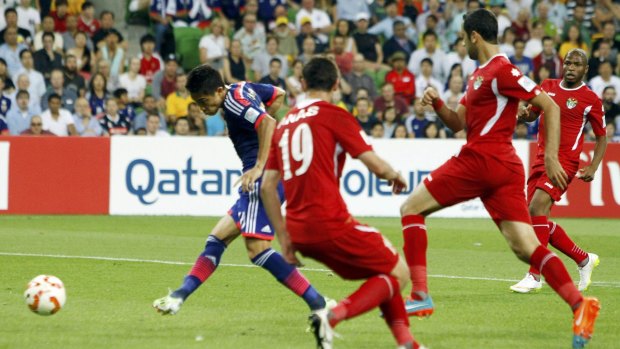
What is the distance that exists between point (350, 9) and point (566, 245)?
14.0 m

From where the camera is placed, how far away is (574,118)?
10438mm

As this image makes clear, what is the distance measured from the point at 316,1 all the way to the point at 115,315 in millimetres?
15834

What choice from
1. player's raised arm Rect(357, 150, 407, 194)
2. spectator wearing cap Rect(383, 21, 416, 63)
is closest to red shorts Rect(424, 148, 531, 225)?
player's raised arm Rect(357, 150, 407, 194)

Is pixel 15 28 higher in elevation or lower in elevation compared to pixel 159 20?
lower

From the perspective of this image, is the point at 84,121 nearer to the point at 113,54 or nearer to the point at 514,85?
the point at 113,54

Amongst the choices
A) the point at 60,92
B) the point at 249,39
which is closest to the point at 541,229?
the point at 60,92

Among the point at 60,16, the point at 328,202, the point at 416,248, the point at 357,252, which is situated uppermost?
the point at 328,202

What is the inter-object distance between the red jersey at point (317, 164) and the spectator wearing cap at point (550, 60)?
54.3 ft

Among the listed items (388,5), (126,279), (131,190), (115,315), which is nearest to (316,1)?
(388,5)

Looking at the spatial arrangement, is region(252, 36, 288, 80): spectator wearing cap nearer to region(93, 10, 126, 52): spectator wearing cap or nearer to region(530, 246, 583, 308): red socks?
region(93, 10, 126, 52): spectator wearing cap

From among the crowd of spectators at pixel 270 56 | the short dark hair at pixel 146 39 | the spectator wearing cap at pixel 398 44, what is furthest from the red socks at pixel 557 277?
the spectator wearing cap at pixel 398 44

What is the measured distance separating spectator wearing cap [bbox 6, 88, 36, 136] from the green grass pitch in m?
3.48

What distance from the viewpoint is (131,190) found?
1767cm

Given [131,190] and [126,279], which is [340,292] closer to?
[126,279]
